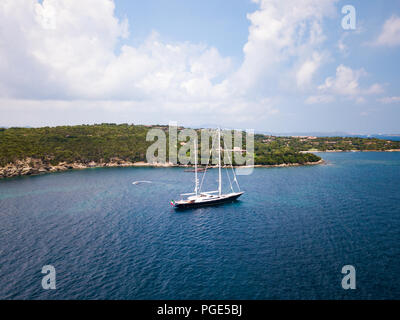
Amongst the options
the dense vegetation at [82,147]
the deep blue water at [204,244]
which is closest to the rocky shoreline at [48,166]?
the dense vegetation at [82,147]

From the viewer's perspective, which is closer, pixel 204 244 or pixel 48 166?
pixel 204 244

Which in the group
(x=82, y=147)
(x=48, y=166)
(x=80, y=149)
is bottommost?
(x=48, y=166)

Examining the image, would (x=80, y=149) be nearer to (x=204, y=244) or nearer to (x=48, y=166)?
(x=48, y=166)

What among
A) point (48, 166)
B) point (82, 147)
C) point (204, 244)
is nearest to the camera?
point (204, 244)

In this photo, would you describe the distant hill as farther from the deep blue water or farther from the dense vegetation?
the deep blue water

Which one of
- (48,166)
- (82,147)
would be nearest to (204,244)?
(48,166)

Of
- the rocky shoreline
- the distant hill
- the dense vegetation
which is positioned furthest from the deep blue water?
the dense vegetation

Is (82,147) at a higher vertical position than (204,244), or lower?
higher
